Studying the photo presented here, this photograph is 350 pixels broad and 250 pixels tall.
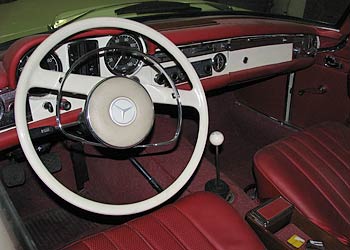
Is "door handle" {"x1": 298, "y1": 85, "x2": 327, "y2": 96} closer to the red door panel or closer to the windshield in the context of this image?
the red door panel

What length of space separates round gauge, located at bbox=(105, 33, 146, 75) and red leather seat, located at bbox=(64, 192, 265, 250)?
51 cm

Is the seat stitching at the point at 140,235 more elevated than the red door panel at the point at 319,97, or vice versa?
the red door panel at the point at 319,97

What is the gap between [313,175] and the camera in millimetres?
1717

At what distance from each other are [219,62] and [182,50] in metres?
0.25

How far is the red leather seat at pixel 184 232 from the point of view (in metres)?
1.34

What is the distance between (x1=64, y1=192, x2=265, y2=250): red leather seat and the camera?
1.34 m

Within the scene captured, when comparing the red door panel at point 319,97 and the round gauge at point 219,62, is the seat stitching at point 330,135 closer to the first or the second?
the red door panel at point 319,97

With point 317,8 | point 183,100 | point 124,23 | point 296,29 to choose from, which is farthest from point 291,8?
point 124,23

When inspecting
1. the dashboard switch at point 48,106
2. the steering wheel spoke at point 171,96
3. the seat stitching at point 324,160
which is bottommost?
the seat stitching at point 324,160

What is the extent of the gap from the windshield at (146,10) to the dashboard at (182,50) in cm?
11

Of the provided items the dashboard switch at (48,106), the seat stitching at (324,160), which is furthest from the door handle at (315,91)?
the dashboard switch at (48,106)

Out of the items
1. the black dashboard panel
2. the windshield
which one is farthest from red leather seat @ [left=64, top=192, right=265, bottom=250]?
the windshield

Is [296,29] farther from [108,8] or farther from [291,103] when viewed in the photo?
[108,8]

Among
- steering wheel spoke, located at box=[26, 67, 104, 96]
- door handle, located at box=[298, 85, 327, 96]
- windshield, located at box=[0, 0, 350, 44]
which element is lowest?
door handle, located at box=[298, 85, 327, 96]
